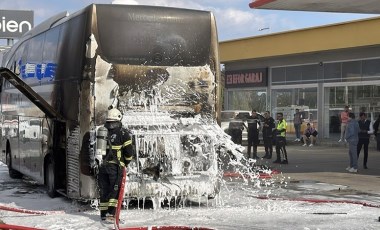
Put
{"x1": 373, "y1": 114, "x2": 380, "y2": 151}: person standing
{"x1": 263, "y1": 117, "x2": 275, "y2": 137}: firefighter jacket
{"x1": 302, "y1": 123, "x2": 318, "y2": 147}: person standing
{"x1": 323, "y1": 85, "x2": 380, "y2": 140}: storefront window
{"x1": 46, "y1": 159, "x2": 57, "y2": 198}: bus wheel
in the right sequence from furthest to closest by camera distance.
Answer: {"x1": 302, "y1": 123, "x2": 318, "y2": 147}: person standing
{"x1": 323, "y1": 85, "x2": 380, "y2": 140}: storefront window
{"x1": 373, "y1": 114, "x2": 380, "y2": 151}: person standing
{"x1": 263, "y1": 117, "x2": 275, "y2": 137}: firefighter jacket
{"x1": 46, "y1": 159, "x2": 57, "y2": 198}: bus wheel

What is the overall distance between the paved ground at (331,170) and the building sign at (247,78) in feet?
37.9

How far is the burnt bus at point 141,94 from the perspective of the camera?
889cm

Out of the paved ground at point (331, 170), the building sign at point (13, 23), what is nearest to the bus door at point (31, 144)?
the paved ground at point (331, 170)

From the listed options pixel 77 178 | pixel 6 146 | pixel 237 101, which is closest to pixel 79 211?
pixel 77 178

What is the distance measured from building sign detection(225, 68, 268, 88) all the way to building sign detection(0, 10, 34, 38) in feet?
63.5

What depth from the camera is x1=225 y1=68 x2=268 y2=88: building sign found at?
1325 inches

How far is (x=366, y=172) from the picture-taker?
1552 centimetres

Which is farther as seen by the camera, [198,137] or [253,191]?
[253,191]

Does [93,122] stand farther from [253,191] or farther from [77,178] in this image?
[253,191]

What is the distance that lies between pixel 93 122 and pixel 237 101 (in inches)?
1094

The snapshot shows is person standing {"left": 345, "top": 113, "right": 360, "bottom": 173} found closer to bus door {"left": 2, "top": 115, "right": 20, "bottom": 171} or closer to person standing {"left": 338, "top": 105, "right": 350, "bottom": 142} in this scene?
bus door {"left": 2, "top": 115, "right": 20, "bottom": 171}

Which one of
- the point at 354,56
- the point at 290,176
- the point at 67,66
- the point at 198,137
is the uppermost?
the point at 354,56

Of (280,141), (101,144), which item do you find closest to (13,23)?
(280,141)

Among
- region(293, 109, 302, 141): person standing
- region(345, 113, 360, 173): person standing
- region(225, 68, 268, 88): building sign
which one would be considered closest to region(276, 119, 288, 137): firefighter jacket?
region(345, 113, 360, 173): person standing
